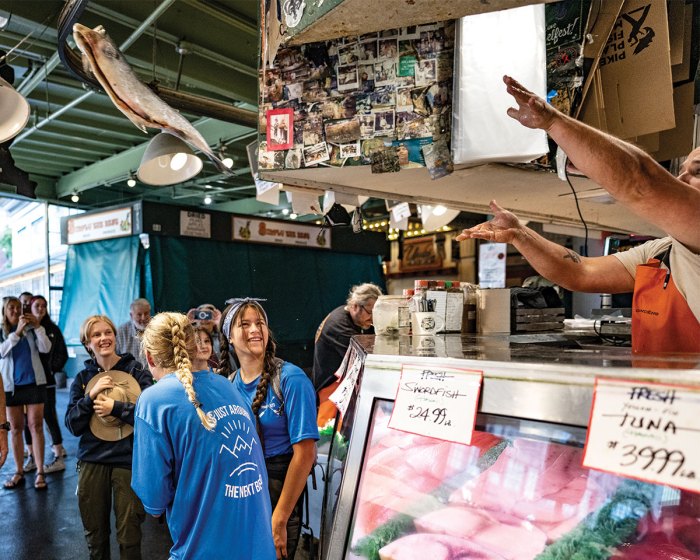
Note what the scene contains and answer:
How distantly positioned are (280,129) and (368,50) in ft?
1.46

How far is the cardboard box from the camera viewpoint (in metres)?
1.86

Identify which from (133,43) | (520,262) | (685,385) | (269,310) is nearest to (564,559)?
(685,385)

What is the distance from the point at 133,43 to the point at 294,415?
511 centimetres

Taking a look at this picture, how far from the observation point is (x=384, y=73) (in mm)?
1867

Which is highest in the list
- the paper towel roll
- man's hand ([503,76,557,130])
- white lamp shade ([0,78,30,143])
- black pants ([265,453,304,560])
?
white lamp shade ([0,78,30,143])

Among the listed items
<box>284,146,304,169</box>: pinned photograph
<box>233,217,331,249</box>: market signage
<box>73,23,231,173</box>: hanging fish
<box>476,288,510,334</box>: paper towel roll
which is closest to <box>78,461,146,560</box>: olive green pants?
<box>73,23,231,173</box>: hanging fish

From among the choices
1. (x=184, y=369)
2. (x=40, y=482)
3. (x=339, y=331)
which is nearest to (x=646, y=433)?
(x=184, y=369)

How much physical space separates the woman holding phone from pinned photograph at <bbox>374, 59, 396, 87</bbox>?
15.8ft

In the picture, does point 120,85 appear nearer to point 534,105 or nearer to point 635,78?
point 534,105

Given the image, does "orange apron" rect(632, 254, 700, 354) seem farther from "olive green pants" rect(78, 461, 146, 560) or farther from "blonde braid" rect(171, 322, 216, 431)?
"olive green pants" rect(78, 461, 146, 560)

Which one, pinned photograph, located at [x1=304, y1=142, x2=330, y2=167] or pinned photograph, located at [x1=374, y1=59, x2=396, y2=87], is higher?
pinned photograph, located at [x1=374, y1=59, x2=396, y2=87]

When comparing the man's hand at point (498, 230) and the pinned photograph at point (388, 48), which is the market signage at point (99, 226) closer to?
the pinned photograph at point (388, 48)

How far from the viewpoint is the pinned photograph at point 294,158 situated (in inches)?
77.2

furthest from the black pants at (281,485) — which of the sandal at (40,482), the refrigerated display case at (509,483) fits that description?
the sandal at (40,482)
